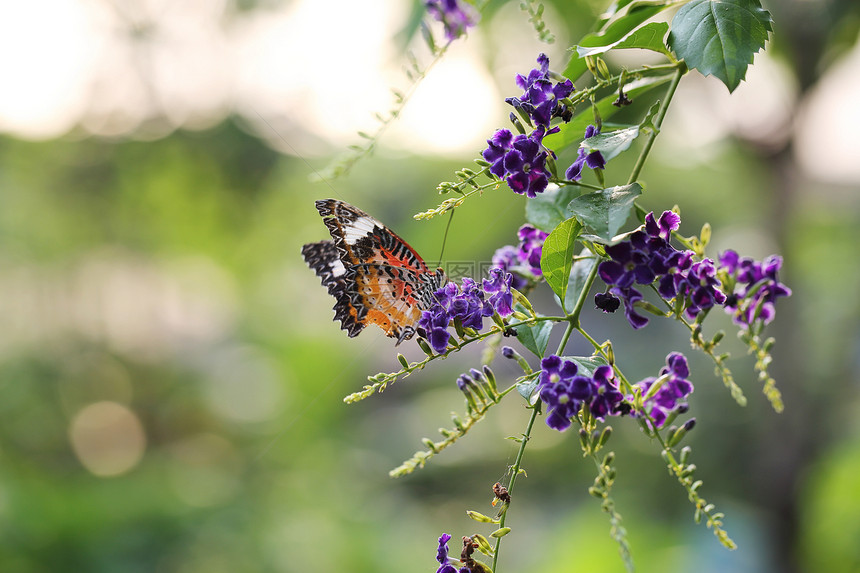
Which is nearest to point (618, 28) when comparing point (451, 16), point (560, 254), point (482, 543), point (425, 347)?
point (451, 16)

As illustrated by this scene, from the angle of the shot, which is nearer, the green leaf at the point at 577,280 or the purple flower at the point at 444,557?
the purple flower at the point at 444,557

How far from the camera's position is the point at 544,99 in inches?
38.4

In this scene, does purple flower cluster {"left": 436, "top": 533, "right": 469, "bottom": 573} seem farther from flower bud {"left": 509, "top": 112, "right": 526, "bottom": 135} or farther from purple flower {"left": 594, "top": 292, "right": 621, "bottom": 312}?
flower bud {"left": 509, "top": 112, "right": 526, "bottom": 135}

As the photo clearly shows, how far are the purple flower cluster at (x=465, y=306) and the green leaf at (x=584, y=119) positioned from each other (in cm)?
27

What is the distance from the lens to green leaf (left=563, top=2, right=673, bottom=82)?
3.43ft

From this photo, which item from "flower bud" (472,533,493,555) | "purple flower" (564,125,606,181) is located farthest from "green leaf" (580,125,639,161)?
"flower bud" (472,533,493,555)

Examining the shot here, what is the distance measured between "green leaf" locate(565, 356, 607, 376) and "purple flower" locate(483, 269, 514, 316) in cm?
17

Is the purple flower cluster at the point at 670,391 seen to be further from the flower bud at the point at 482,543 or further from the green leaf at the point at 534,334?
the flower bud at the point at 482,543

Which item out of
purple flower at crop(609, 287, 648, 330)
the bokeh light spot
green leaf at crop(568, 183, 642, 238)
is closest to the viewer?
green leaf at crop(568, 183, 642, 238)

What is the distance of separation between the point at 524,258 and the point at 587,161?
300 millimetres

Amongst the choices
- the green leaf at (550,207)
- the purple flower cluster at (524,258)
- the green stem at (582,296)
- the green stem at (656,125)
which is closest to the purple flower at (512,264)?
the purple flower cluster at (524,258)

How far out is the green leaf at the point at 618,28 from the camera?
1.05m

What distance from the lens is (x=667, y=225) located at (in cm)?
100

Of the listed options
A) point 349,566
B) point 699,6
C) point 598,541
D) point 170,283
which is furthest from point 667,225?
point 170,283
